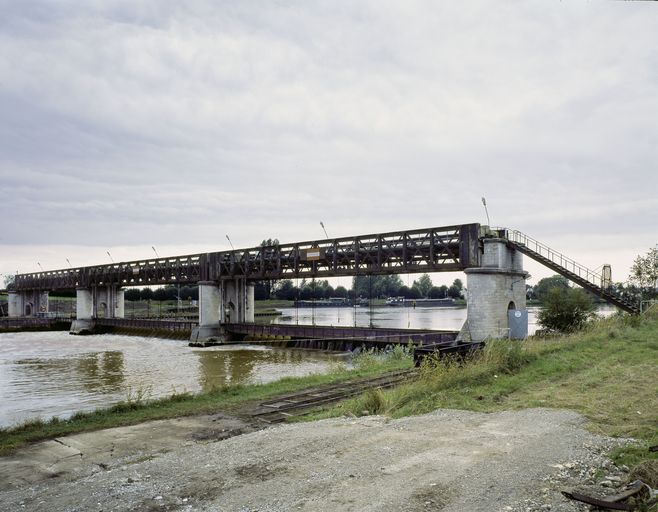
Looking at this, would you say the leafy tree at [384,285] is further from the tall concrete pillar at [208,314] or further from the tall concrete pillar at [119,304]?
the tall concrete pillar at [208,314]

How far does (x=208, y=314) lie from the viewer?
45.5 meters

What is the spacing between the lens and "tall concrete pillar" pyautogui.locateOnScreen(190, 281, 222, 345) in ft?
143

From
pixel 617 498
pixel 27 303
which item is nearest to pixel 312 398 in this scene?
pixel 617 498

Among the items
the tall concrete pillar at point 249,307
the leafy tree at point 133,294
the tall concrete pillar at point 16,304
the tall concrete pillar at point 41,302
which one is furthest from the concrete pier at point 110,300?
the leafy tree at point 133,294

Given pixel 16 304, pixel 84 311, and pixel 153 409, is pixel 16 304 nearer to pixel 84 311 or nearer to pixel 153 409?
pixel 84 311

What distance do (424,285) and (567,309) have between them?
149 metres

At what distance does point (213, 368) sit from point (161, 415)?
16.9m

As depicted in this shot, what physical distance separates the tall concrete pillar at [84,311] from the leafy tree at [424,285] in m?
114

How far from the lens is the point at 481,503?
233 inches

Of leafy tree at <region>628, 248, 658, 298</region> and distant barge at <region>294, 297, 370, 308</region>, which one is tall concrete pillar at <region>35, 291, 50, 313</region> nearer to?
distant barge at <region>294, 297, 370, 308</region>

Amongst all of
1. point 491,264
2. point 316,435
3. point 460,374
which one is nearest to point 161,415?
point 316,435

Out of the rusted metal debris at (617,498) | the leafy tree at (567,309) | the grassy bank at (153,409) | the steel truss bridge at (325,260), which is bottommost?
the grassy bank at (153,409)

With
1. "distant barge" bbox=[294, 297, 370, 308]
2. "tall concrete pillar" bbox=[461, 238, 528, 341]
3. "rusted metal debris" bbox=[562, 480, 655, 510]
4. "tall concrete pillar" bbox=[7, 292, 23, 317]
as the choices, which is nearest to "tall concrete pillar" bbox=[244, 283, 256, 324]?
"tall concrete pillar" bbox=[461, 238, 528, 341]

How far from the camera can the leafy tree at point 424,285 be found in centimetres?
16815
